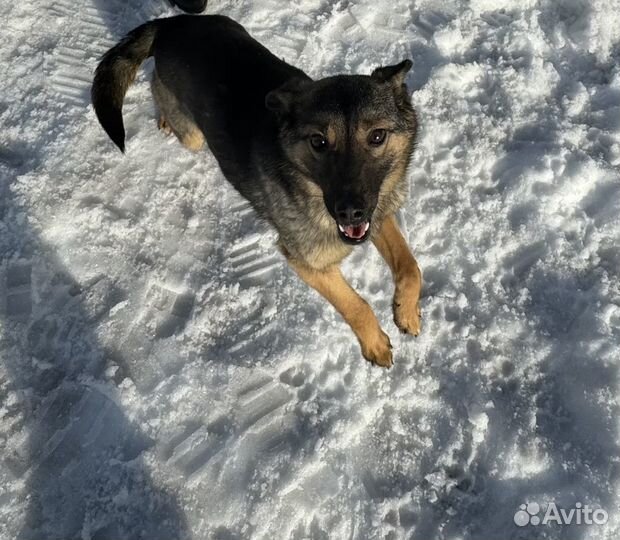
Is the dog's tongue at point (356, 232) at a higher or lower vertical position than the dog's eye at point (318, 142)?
lower

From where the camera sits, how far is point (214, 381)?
11.8ft

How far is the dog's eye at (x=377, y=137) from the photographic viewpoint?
112 inches

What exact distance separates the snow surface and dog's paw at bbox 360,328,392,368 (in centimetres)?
9

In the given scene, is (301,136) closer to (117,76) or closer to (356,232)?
(356,232)

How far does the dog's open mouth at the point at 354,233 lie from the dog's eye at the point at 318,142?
43cm

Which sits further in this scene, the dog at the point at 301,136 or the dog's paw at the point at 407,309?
the dog's paw at the point at 407,309

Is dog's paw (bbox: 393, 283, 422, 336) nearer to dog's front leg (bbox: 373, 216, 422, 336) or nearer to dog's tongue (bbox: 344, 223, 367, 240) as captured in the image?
dog's front leg (bbox: 373, 216, 422, 336)

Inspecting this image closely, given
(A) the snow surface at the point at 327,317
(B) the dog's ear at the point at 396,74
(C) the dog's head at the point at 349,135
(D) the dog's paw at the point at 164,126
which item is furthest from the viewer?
(D) the dog's paw at the point at 164,126

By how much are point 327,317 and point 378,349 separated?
44 centimetres

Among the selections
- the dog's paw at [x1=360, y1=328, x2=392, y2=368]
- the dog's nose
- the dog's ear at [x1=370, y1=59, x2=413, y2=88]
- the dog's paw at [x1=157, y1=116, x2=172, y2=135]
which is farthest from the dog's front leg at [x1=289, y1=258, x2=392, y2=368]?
the dog's paw at [x1=157, y1=116, x2=172, y2=135]

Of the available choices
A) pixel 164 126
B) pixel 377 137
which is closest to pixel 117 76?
pixel 164 126

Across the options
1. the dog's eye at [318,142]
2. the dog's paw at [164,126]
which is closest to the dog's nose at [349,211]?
the dog's eye at [318,142]

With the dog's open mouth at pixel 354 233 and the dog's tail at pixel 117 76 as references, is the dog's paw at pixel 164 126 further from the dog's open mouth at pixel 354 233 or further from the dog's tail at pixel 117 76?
the dog's open mouth at pixel 354 233

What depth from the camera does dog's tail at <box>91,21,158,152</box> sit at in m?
3.31
